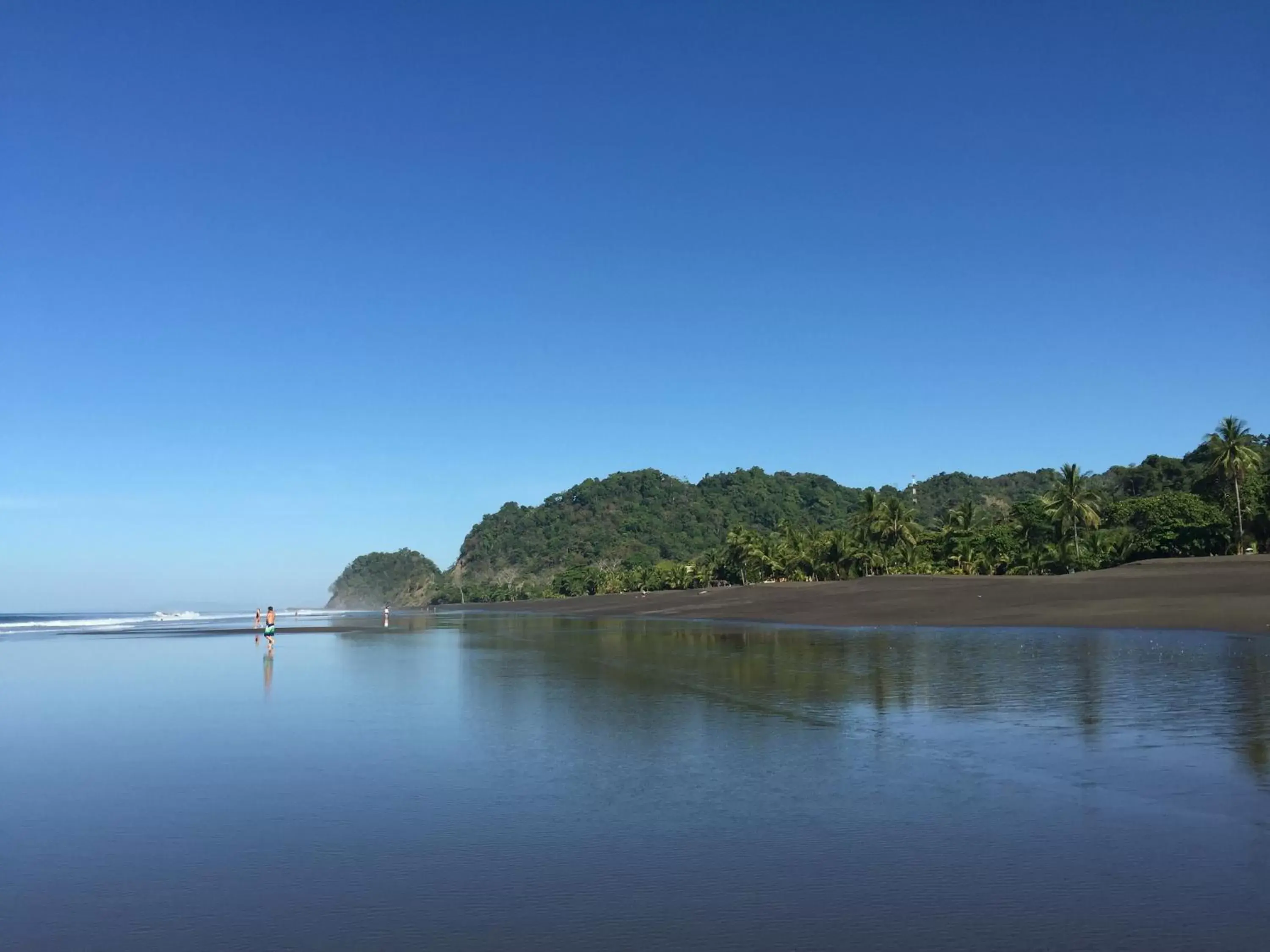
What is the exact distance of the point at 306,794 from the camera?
10.3 meters

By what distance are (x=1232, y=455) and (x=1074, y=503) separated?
34.6ft

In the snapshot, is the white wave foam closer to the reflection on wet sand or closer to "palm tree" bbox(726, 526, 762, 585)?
the reflection on wet sand

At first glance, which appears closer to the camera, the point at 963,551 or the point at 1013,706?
the point at 1013,706

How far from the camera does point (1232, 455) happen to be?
6284 cm

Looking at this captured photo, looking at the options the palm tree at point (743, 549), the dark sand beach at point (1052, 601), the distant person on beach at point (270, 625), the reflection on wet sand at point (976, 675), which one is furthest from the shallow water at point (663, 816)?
the palm tree at point (743, 549)

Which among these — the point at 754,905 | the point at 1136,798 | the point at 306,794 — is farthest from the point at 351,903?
the point at 1136,798

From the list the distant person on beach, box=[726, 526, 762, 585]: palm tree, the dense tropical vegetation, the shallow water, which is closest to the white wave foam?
the distant person on beach

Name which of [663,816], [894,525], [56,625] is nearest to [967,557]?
[894,525]

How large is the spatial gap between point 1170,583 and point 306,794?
3884 cm

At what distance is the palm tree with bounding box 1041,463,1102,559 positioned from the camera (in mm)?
68562

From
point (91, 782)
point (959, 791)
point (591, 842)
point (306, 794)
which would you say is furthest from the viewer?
point (91, 782)

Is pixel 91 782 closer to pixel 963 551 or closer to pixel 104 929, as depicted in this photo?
pixel 104 929

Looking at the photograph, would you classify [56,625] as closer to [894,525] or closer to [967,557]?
[894,525]

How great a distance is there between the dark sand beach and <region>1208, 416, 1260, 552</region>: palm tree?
19.3 metres
